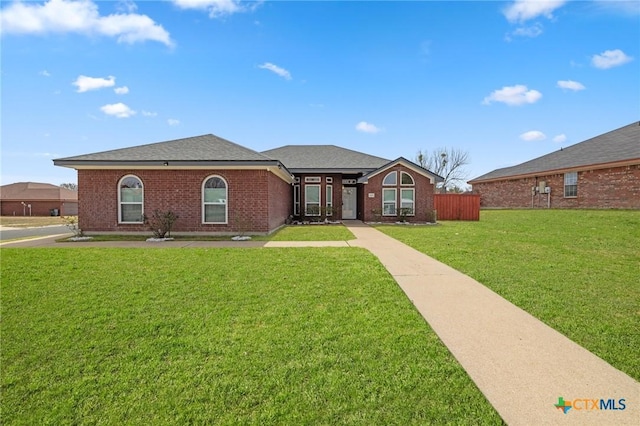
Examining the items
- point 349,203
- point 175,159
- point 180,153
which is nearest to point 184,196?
point 175,159

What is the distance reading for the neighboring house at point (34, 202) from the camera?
39.5m

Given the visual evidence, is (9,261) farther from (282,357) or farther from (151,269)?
(282,357)

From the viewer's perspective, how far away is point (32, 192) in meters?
41.3

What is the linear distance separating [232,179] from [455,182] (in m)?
43.1

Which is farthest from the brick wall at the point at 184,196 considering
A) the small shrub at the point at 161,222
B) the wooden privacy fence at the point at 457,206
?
the wooden privacy fence at the point at 457,206

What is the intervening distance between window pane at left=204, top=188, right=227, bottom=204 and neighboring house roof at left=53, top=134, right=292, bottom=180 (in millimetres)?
967

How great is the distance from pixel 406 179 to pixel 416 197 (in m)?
1.25

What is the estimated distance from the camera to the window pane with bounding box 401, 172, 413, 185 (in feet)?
60.0

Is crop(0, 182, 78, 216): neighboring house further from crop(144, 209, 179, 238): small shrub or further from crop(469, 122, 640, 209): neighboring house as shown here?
crop(469, 122, 640, 209): neighboring house

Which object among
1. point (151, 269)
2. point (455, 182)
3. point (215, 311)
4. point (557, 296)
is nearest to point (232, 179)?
point (151, 269)

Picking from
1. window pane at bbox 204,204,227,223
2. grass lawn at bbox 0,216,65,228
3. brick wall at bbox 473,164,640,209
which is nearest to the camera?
window pane at bbox 204,204,227,223

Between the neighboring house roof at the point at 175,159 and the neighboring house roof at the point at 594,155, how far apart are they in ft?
69.3

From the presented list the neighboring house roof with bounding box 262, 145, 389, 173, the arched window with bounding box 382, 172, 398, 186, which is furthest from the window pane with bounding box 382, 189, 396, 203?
the neighboring house roof with bounding box 262, 145, 389, 173

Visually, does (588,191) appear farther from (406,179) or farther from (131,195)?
(131,195)
